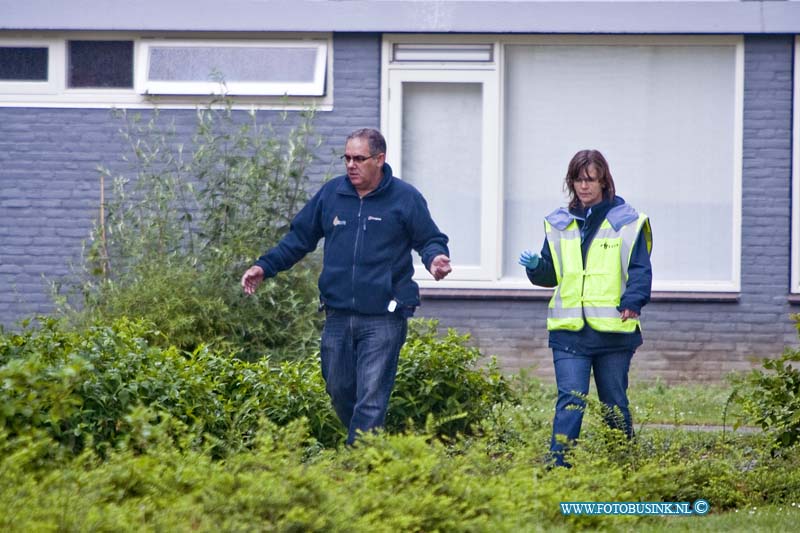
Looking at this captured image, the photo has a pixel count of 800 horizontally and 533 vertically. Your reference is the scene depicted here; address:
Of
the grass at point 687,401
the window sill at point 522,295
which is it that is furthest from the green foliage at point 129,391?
the window sill at point 522,295

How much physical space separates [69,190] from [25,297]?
3.32ft

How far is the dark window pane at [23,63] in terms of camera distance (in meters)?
11.7

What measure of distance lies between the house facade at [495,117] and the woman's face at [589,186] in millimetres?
4565

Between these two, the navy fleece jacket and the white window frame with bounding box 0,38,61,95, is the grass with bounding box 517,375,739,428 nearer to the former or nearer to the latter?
the navy fleece jacket

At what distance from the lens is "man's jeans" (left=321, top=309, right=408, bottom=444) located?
22.0 feet

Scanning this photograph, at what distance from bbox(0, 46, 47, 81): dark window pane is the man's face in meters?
5.78

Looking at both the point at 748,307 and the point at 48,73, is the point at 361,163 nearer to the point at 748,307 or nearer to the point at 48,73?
the point at 748,307

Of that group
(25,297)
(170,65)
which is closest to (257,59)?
(170,65)

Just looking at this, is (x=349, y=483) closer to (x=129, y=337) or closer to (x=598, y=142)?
(x=129, y=337)

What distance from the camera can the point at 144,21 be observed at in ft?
37.7

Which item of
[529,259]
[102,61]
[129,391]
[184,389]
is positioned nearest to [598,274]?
[529,259]

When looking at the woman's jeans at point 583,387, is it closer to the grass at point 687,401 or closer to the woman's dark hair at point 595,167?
the woman's dark hair at point 595,167

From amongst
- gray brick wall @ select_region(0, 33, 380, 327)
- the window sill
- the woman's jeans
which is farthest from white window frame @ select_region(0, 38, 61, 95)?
the woman's jeans

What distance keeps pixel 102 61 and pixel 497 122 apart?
3.50 metres
